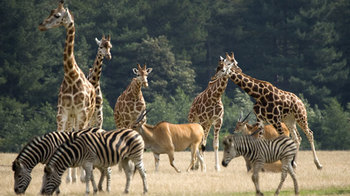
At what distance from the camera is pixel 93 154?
40.9 ft

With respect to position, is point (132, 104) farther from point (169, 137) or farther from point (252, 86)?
point (252, 86)

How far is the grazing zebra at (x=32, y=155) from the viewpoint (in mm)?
12852

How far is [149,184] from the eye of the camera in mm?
14953

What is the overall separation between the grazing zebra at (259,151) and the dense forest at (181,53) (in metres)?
24.5

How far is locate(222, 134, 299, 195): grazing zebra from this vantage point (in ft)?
41.8

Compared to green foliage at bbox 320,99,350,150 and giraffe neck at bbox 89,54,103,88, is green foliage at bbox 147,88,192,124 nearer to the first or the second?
green foliage at bbox 320,99,350,150

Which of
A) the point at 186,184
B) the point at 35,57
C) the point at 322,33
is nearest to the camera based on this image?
the point at 186,184

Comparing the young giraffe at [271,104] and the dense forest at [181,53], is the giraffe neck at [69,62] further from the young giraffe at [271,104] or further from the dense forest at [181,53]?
the dense forest at [181,53]

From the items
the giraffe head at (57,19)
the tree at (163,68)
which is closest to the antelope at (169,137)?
the giraffe head at (57,19)

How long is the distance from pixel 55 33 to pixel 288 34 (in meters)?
16.9

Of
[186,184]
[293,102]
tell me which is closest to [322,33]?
[293,102]

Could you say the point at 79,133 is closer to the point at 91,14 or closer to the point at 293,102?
the point at 293,102

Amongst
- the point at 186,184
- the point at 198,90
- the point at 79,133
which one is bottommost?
the point at 186,184

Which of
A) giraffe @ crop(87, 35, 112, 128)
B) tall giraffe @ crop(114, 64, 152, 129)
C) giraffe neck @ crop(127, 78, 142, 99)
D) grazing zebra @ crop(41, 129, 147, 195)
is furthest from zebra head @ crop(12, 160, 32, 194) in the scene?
giraffe neck @ crop(127, 78, 142, 99)
